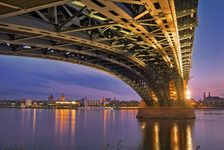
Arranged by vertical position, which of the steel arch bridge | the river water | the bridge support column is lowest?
the river water

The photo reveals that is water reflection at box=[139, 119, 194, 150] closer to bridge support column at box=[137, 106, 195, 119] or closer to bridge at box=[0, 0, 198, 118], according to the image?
bridge at box=[0, 0, 198, 118]

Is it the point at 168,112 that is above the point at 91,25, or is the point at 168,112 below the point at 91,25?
below

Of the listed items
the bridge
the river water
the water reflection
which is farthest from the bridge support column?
the bridge

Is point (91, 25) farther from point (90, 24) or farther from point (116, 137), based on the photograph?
point (116, 137)

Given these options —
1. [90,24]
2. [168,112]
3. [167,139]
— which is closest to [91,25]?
[90,24]

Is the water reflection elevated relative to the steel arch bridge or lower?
lower

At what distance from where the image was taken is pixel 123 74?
48812mm

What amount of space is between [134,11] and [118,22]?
1.25 metres

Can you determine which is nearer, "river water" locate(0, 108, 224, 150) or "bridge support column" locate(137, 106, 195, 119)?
"river water" locate(0, 108, 224, 150)

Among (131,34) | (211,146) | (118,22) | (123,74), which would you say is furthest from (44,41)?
(123,74)

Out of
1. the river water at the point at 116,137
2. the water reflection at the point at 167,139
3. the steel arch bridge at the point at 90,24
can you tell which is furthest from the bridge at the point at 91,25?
the water reflection at the point at 167,139

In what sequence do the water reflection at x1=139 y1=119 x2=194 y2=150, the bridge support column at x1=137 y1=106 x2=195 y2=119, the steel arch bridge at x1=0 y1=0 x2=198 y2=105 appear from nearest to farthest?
the steel arch bridge at x1=0 y1=0 x2=198 y2=105
the water reflection at x1=139 y1=119 x2=194 y2=150
the bridge support column at x1=137 y1=106 x2=195 y2=119

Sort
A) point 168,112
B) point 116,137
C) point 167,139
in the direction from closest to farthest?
point 167,139 → point 116,137 → point 168,112

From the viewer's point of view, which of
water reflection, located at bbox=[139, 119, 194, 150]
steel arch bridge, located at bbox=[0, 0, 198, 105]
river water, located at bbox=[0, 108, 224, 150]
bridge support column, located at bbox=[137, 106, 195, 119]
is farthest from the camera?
bridge support column, located at bbox=[137, 106, 195, 119]
